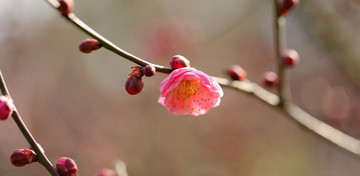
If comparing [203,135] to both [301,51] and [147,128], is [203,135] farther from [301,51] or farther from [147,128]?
[301,51]

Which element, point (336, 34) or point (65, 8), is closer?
point (65, 8)

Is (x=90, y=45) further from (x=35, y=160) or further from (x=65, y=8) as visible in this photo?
(x=35, y=160)

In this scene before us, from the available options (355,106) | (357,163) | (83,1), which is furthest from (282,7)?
(83,1)

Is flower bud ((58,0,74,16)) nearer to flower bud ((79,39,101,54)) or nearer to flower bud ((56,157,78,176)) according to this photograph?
flower bud ((79,39,101,54))

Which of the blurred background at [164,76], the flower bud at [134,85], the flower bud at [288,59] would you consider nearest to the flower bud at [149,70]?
the flower bud at [134,85]

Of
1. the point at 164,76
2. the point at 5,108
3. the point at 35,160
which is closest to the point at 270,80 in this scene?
the point at 35,160

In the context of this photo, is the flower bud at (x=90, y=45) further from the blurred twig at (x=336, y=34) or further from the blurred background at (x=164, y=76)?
the blurred twig at (x=336, y=34)
